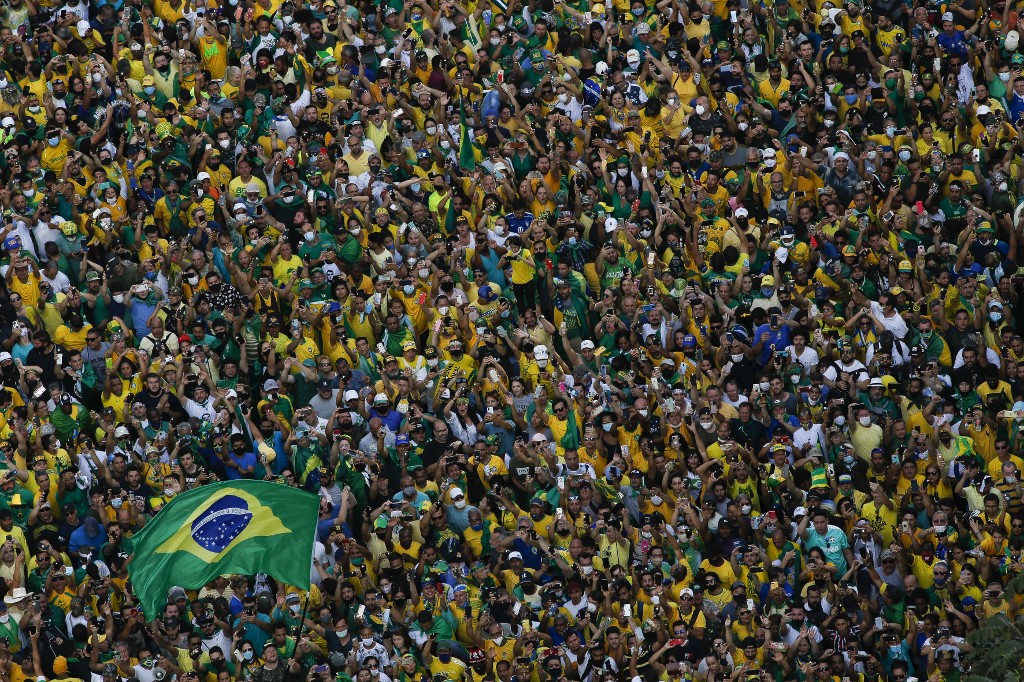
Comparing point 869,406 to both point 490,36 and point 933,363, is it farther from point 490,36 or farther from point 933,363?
point 490,36

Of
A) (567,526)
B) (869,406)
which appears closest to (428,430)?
(567,526)

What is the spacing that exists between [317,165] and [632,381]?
539cm

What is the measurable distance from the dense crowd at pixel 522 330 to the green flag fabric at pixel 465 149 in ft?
0.31

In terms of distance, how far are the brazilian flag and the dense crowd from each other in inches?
24.3

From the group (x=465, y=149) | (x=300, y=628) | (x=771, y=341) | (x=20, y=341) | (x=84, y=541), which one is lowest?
(x=300, y=628)

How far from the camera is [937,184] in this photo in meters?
38.8

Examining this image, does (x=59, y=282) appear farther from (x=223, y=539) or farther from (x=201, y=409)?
(x=223, y=539)

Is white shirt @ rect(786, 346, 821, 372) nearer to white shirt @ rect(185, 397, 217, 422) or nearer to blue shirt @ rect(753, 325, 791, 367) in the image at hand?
blue shirt @ rect(753, 325, 791, 367)

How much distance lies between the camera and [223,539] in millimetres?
33844

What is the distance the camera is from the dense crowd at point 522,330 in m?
34.3

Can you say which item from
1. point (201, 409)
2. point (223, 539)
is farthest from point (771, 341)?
point (223, 539)

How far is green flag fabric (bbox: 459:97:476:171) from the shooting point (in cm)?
3928

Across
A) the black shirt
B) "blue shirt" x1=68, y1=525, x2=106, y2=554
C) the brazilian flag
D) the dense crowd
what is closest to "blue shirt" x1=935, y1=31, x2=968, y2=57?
the dense crowd

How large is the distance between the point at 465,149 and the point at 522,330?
3.20m
